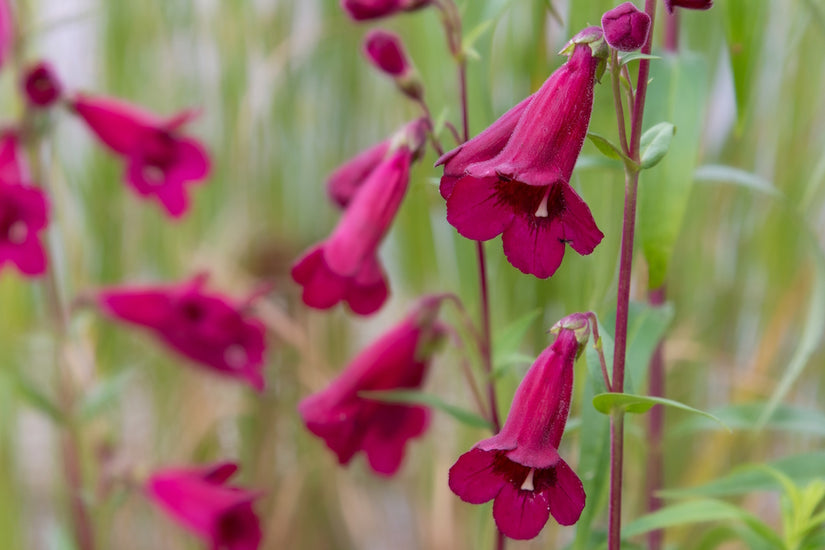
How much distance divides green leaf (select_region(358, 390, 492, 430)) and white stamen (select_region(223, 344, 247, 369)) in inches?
12.5

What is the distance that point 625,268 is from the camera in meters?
0.42

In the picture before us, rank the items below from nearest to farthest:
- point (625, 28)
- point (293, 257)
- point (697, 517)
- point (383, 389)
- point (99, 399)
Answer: point (625, 28) → point (697, 517) → point (383, 389) → point (99, 399) → point (293, 257)

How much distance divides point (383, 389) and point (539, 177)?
0.30 m

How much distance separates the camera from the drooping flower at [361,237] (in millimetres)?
561

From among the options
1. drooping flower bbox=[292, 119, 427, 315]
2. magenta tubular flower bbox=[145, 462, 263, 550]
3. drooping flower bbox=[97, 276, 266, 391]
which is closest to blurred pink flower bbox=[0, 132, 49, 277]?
drooping flower bbox=[97, 276, 266, 391]

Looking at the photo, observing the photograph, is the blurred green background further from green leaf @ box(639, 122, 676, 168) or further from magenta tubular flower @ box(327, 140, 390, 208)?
green leaf @ box(639, 122, 676, 168)

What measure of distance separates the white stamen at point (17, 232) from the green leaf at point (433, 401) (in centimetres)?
39

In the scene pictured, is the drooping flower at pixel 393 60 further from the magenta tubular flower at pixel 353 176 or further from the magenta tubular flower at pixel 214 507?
the magenta tubular flower at pixel 214 507

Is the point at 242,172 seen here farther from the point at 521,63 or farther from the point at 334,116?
the point at 521,63

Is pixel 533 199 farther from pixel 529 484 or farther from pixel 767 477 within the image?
pixel 767 477

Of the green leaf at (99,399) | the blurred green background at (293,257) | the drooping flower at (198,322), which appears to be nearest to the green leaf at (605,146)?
the blurred green background at (293,257)

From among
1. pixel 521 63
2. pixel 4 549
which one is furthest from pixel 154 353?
pixel 521 63

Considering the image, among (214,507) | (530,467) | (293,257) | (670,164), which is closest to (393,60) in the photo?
(670,164)

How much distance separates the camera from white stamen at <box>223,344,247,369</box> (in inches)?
35.3
